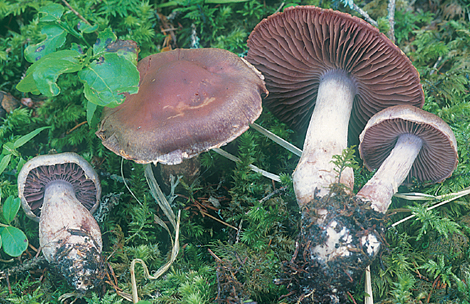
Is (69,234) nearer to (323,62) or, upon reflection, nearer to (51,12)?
(51,12)

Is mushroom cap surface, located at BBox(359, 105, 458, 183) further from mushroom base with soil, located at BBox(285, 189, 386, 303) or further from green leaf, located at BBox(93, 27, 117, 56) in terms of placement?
green leaf, located at BBox(93, 27, 117, 56)

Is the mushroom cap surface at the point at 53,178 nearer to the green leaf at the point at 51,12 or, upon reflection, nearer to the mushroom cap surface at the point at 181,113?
the mushroom cap surface at the point at 181,113

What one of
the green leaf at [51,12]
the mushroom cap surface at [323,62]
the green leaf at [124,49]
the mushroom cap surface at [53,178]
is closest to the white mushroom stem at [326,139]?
the mushroom cap surface at [323,62]

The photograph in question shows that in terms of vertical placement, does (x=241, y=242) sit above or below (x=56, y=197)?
above

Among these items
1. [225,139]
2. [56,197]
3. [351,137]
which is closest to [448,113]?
[351,137]

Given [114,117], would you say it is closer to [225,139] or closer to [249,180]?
[225,139]

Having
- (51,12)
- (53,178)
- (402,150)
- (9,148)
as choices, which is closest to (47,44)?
(51,12)

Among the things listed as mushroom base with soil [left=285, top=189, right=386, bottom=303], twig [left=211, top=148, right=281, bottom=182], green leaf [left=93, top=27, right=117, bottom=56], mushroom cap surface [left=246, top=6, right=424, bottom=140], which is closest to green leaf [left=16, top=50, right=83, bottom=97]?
green leaf [left=93, top=27, right=117, bottom=56]

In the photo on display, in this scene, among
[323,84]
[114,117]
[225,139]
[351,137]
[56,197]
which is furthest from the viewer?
[351,137]
